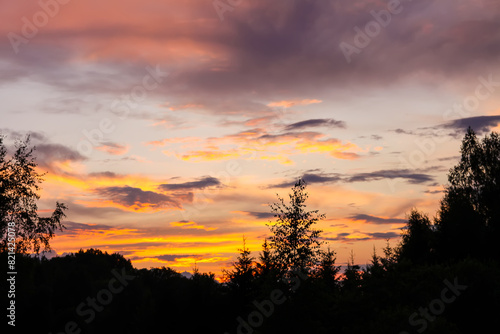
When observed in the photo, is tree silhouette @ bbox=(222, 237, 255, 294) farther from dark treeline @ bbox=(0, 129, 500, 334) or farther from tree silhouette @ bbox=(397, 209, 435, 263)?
tree silhouette @ bbox=(397, 209, 435, 263)

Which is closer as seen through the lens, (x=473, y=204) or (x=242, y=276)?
(x=242, y=276)

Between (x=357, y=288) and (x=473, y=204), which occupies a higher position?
(x=473, y=204)

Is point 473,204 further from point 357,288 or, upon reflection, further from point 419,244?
point 357,288

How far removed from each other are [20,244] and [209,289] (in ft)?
58.7

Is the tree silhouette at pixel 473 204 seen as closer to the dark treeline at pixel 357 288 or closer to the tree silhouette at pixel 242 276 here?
the dark treeline at pixel 357 288

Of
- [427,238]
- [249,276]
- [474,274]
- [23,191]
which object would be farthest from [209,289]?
[427,238]

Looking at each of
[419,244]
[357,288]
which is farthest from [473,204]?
[357,288]

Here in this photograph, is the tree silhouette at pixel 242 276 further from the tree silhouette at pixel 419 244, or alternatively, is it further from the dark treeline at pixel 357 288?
the tree silhouette at pixel 419 244

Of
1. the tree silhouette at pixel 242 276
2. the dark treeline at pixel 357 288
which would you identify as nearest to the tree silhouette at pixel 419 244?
the dark treeline at pixel 357 288

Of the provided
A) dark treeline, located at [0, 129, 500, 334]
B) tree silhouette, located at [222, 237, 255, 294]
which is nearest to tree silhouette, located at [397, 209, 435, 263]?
dark treeline, located at [0, 129, 500, 334]

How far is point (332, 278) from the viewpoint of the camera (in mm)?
72812

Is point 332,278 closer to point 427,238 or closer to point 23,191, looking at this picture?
point 427,238

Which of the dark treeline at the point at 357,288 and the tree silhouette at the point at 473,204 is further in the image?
the tree silhouette at the point at 473,204

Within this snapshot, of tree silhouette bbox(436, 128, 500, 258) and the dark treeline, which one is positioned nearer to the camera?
the dark treeline
